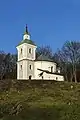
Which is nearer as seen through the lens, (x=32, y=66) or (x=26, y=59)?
(x=26, y=59)

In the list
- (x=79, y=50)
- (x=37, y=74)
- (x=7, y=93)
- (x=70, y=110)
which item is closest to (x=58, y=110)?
(x=70, y=110)

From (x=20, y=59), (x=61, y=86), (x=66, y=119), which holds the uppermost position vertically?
(x=20, y=59)

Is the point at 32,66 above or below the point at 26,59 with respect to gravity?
below

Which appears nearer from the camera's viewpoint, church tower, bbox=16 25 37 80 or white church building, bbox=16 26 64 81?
white church building, bbox=16 26 64 81

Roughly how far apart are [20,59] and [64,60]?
612 inches

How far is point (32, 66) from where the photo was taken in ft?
180

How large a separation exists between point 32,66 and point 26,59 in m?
1.76

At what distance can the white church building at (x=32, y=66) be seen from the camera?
53.5 meters

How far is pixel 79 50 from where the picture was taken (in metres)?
66.3

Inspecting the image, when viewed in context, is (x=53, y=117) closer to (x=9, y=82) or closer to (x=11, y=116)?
(x=11, y=116)

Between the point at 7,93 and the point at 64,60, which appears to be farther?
the point at 64,60

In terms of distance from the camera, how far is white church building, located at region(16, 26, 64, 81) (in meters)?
53.5

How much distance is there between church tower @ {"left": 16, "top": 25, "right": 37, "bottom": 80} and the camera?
178ft

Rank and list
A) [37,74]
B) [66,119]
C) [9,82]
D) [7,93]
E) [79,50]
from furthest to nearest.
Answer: [79,50]
[37,74]
[9,82]
[7,93]
[66,119]
